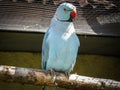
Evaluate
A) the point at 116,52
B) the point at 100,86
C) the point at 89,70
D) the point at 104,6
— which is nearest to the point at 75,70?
the point at 89,70

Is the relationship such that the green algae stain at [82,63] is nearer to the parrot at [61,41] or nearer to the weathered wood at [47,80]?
the parrot at [61,41]

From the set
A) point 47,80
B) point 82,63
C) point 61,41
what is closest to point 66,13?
point 61,41

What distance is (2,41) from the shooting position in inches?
102

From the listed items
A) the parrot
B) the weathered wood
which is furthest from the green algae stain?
the weathered wood

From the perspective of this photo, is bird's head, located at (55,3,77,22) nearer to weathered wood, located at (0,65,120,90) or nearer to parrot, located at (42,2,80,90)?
parrot, located at (42,2,80,90)

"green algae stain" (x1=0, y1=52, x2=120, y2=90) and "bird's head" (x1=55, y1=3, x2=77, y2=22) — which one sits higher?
"bird's head" (x1=55, y1=3, x2=77, y2=22)

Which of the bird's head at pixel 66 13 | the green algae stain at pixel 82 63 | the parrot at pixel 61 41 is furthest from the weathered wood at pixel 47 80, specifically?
the green algae stain at pixel 82 63

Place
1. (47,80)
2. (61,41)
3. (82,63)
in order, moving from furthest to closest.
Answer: (82,63)
(61,41)
(47,80)

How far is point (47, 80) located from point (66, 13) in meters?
0.50

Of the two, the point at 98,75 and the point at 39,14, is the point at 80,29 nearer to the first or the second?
the point at 39,14

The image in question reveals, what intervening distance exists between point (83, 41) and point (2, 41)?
55cm

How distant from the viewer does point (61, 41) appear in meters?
2.31

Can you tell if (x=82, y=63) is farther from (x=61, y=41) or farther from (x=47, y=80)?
(x=47, y=80)

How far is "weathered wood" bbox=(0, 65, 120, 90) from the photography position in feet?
6.54
